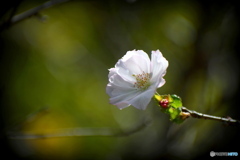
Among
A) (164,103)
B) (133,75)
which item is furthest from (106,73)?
(164,103)

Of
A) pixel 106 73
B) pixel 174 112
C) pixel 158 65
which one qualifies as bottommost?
pixel 106 73

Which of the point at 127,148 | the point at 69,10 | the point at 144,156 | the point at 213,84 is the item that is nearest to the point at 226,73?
the point at 213,84

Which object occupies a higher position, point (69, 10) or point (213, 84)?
point (69, 10)

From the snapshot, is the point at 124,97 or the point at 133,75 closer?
the point at 124,97

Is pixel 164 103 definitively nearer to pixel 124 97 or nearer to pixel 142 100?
pixel 142 100

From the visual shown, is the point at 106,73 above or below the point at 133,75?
below

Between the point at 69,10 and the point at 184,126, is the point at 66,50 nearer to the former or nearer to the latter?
the point at 69,10

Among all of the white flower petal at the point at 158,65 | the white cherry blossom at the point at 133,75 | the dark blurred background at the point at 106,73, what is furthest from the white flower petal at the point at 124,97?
the dark blurred background at the point at 106,73
